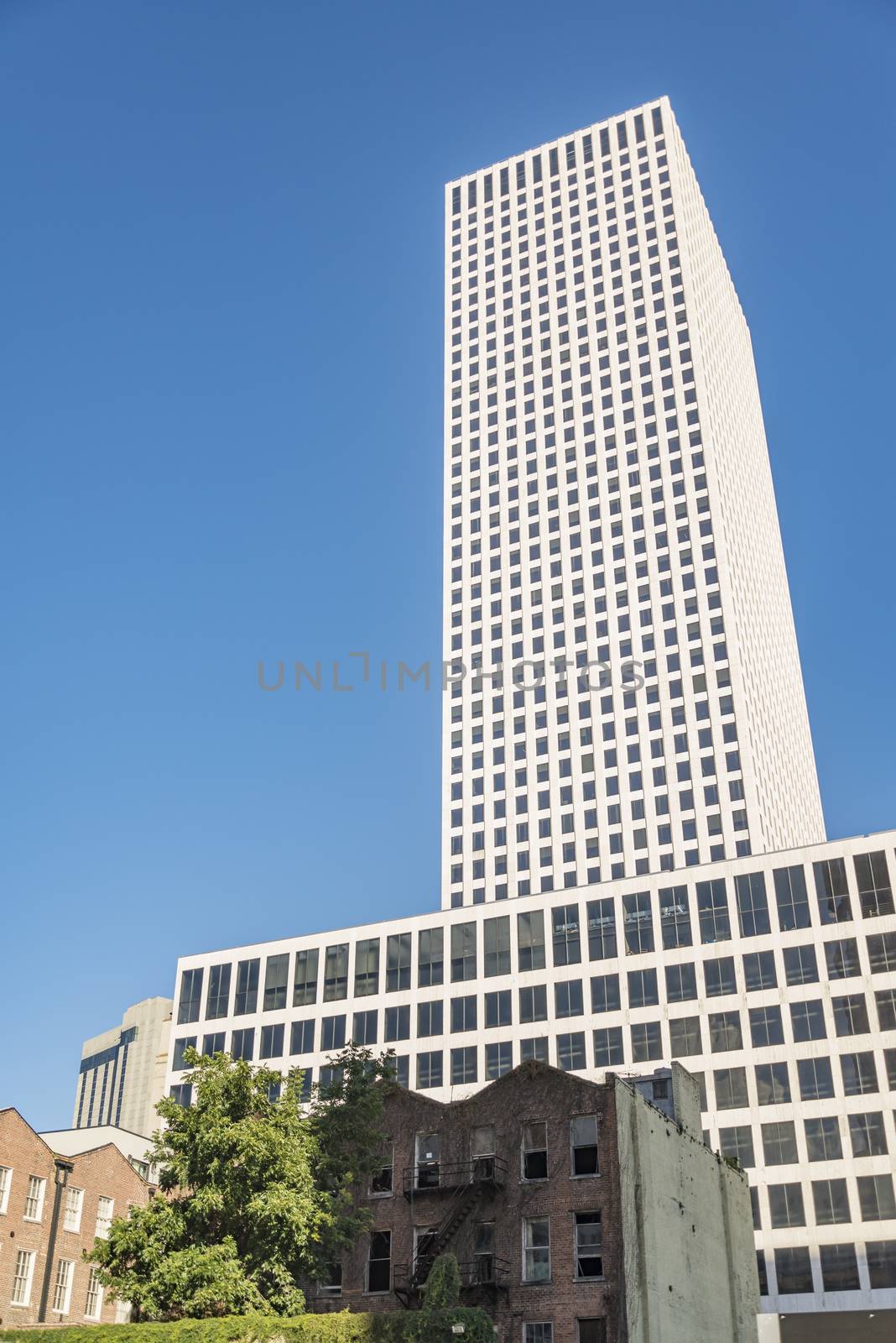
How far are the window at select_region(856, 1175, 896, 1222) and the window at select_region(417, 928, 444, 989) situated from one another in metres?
37.2

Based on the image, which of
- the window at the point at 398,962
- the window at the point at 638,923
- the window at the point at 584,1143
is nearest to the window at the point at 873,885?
the window at the point at 638,923

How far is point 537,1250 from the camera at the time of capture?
161 ft

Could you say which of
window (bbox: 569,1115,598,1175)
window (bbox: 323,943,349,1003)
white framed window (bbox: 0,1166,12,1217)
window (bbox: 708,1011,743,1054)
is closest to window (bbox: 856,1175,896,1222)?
window (bbox: 708,1011,743,1054)

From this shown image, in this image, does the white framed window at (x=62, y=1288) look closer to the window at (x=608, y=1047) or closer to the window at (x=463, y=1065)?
the window at (x=463, y=1065)

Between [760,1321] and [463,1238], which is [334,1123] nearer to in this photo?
[463,1238]

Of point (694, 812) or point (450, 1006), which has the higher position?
point (694, 812)

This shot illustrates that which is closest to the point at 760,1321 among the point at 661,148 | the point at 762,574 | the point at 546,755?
the point at 546,755

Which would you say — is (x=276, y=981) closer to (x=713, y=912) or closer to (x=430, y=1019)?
(x=430, y=1019)

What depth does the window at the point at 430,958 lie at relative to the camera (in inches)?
4382

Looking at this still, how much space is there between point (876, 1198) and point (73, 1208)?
53557 mm

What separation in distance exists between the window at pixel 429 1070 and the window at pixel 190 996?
920 inches

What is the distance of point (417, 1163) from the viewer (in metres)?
53.2

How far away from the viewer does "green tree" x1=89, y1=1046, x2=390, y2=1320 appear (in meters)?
45.5

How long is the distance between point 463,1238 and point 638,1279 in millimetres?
6990
